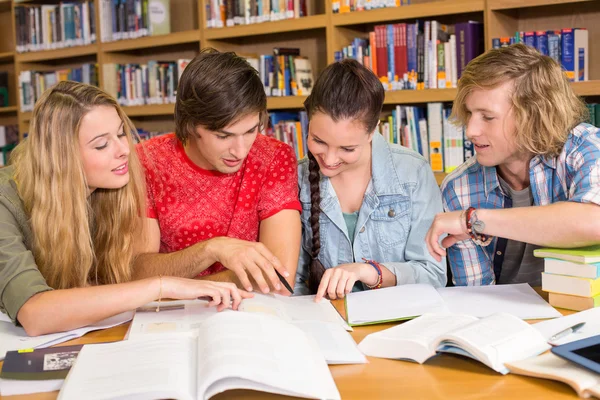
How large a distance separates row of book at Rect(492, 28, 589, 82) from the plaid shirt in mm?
1117

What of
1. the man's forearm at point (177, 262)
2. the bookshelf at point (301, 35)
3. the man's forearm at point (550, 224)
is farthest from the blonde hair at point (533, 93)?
the bookshelf at point (301, 35)

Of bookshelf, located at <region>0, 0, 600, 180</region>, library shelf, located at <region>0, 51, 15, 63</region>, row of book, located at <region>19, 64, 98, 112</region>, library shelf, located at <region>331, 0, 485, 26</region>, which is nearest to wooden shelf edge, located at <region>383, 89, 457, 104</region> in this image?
bookshelf, located at <region>0, 0, 600, 180</region>

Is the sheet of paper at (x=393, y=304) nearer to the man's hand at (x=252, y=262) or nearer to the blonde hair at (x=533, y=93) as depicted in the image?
the man's hand at (x=252, y=262)

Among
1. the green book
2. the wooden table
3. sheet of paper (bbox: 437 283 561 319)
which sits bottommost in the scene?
the wooden table

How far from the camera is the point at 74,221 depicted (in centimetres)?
166

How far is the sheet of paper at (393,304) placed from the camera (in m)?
1.44

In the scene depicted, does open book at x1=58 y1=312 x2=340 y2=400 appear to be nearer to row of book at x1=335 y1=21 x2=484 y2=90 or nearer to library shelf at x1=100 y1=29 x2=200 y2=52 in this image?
row of book at x1=335 y1=21 x2=484 y2=90

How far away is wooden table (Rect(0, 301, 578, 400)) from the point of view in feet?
3.53

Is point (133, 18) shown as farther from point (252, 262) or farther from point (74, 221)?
point (252, 262)

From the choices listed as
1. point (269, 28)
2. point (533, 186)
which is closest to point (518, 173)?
point (533, 186)

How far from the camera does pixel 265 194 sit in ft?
6.27

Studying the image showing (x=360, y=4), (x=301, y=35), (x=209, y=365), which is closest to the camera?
(x=209, y=365)

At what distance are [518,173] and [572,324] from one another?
650 mm

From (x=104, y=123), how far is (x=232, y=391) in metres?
0.86
